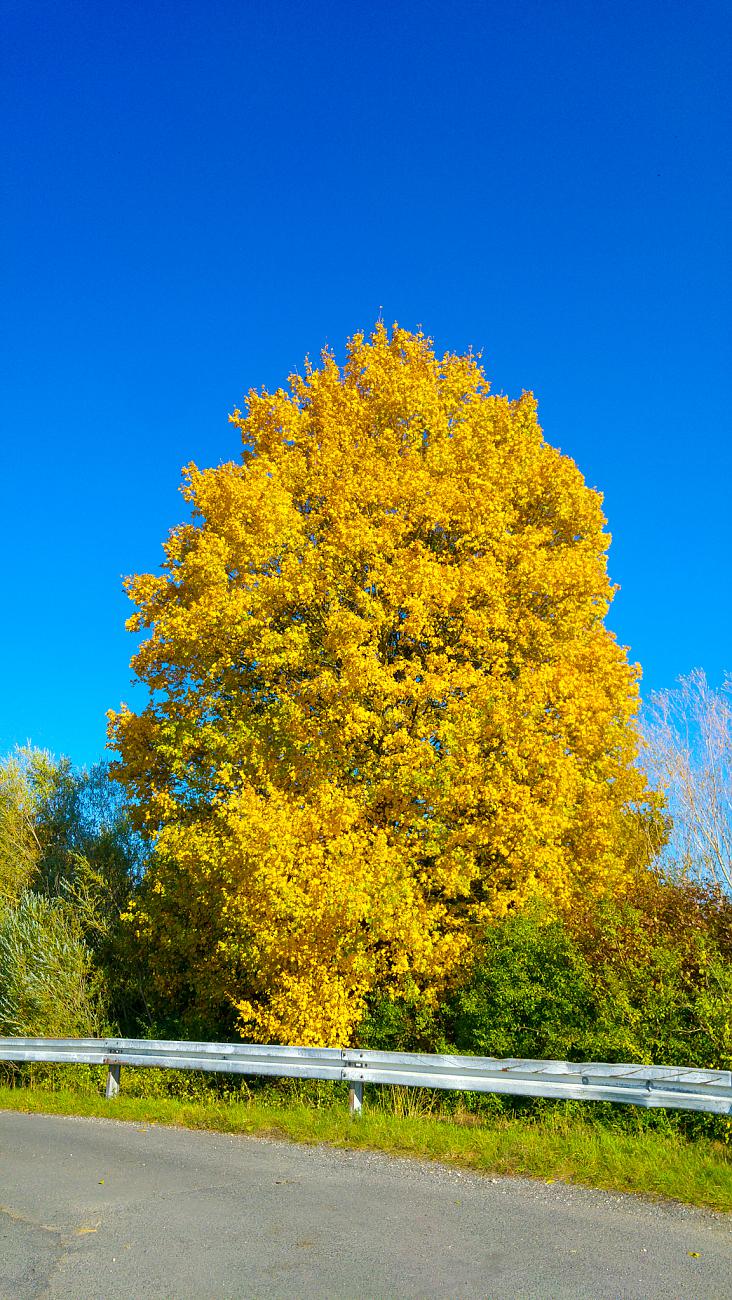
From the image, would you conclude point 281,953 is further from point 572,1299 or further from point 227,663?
point 572,1299

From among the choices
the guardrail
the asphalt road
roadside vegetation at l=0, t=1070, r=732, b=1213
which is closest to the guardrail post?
the guardrail

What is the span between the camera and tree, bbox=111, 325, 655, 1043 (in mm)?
13297

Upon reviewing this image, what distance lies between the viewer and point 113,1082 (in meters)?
13.3

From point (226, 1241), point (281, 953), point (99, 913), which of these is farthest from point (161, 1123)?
point (99, 913)

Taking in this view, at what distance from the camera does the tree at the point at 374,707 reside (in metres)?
13.3

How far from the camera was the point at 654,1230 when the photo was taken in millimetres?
6316

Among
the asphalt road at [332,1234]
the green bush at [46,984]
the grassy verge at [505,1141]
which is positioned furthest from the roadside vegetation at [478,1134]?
the green bush at [46,984]

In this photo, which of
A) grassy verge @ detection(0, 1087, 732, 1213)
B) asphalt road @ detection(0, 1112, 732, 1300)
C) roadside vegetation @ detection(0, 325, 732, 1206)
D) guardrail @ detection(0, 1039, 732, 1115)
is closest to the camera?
asphalt road @ detection(0, 1112, 732, 1300)

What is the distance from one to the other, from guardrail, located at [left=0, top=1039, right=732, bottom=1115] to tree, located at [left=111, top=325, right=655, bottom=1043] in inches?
50.3

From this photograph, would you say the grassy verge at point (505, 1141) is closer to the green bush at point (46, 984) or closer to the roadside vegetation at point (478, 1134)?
the roadside vegetation at point (478, 1134)

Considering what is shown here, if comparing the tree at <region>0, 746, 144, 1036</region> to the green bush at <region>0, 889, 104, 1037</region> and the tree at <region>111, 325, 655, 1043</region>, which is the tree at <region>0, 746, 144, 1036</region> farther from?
the tree at <region>111, 325, 655, 1043</region>

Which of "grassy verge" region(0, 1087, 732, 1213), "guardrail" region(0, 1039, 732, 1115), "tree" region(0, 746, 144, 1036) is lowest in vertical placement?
"grassy verge" region(0, 1087, 732, 1213)

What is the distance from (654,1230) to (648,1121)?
348 centimetres

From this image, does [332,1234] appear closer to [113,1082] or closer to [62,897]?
[113,1082]
